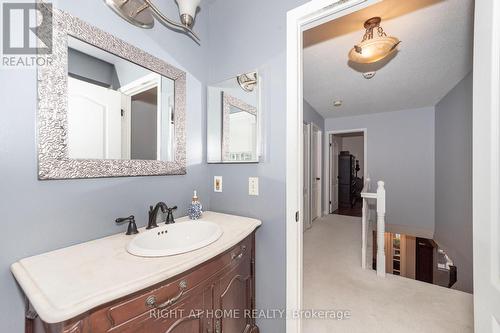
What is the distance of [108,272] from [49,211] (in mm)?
451

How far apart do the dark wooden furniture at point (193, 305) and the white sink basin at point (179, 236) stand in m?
0.12

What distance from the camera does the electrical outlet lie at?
138 cm

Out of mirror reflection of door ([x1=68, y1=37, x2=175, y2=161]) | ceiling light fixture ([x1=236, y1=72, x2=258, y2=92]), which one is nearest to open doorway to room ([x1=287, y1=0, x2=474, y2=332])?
ceiling light fixture ([x1=236, y1=72, x2=258, y2=92])

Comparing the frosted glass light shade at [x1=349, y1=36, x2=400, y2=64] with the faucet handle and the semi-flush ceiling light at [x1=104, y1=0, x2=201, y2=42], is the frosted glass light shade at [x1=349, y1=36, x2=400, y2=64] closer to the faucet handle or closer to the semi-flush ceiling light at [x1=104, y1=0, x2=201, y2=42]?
the semi-flush ceiling light at [x1=104, y1=0, x2=201, y2=42]

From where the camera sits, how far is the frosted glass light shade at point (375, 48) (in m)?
1.66

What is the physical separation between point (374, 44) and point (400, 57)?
0.94m

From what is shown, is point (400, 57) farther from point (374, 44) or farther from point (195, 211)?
point (195, 211)

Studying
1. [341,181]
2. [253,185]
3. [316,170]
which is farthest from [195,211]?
[341,181]

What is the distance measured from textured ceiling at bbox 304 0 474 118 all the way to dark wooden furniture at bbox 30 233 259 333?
205 cm

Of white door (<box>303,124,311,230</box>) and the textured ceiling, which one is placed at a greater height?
the textured ceiling

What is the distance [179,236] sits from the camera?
1213 millimetres

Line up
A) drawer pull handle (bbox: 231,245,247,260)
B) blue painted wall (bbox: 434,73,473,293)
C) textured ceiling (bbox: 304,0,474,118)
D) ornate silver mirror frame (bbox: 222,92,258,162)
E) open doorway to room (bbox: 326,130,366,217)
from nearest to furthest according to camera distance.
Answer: drawer pull handle (bbox: 231,245,247,260) < ornate silver mirror frame (bbox: 222,92,258,162) < textured ceiling (bbox: 304,0,474,118) < blue painted wall (bbox: 434,73,473,293) < open doorway to room (bbox: 326,130,366,217)

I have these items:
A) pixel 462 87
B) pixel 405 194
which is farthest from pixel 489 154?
pixel 405 194

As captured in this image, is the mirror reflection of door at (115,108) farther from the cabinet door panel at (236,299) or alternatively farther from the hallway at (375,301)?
the hallway at (375,301)
